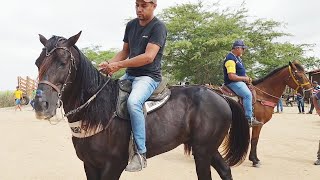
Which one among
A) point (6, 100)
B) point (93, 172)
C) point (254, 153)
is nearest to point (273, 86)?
point (254, 153)

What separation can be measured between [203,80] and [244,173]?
1138 inches

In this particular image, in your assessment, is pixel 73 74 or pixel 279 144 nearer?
pixel 73 74

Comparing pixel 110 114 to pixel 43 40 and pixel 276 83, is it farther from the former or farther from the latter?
pixel 276 83

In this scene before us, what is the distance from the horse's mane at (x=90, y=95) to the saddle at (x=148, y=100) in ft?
0.29

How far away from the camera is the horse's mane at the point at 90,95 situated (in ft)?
11.7

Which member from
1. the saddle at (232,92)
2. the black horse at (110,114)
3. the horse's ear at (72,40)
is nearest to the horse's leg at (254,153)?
the saddle at (232,92)

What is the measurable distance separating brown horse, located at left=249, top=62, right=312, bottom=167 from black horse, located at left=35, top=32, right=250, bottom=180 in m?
3.10

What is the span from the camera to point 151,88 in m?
3.95

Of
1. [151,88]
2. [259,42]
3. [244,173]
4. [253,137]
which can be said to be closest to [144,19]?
[151,88]

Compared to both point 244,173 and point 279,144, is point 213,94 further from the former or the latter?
point 279,144

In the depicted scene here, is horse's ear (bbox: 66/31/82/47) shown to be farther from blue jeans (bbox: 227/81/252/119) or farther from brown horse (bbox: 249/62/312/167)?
brown horse (bbox: 249/62/312/167)

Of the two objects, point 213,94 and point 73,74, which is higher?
point 73,74

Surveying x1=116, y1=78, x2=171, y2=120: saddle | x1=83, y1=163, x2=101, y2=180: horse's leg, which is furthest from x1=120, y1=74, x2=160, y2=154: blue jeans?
x1=83, y1=163, x2=101, y2=180: horse's leg

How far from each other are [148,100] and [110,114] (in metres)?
0.48
